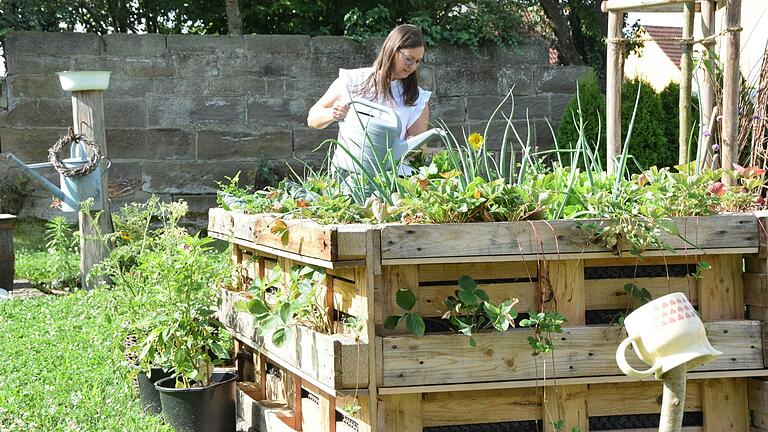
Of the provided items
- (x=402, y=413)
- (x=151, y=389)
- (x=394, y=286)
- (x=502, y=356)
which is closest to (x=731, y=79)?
(x=502, y=356)

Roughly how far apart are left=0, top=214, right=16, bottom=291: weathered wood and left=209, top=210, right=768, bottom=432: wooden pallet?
4.23 metres

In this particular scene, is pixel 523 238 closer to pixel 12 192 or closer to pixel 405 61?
pixel 405 61

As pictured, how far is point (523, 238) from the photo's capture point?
2455 millimetres

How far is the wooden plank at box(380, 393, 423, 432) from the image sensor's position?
8.10ft

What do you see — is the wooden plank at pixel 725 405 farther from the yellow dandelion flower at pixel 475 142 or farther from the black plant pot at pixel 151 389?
the black plant pot at pixel 151 389

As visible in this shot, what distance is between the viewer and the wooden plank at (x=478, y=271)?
2.50 m

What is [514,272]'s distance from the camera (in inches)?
99.7

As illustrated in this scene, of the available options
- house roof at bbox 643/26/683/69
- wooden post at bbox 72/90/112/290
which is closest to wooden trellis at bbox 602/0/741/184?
wooden post at bbox 72/90/112/290

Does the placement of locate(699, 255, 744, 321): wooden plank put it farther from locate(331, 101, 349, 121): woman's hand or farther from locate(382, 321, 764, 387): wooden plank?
locate(331, 101, 349, 121): woman's hand

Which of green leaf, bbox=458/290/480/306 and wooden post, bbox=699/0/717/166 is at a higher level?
wooden post, bbox=699/0/717/166

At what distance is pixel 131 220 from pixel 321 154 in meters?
4.52

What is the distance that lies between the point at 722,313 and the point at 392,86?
1.87 meters

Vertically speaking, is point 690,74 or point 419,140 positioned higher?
point 690,74

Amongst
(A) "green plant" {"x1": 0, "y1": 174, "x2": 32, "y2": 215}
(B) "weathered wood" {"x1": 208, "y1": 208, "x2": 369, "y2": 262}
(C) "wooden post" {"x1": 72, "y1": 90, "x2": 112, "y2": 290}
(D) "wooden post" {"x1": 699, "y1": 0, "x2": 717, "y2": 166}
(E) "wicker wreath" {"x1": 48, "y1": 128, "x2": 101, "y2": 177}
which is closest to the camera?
(B) "weathered wood" {"x1": 208, "y1": 208, "x2": 369, "y2": 262}
